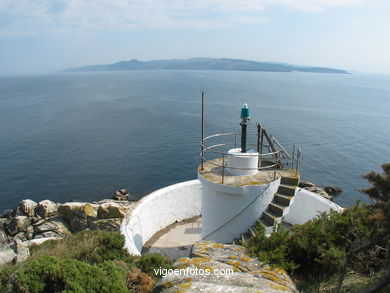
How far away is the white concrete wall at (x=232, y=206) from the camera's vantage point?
8.90 m

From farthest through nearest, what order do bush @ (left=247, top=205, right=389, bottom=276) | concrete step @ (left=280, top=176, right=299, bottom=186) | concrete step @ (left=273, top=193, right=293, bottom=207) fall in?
concrete step @ (left=280, top=176, right=299, bottom=186)
concrete step @ (left=273, top=193, right=293, bottom=207)
bush @ (left=247, top=205, right=389, bottom=276)

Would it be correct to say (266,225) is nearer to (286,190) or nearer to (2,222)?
(286,190)

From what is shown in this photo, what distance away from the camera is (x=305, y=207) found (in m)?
12.3

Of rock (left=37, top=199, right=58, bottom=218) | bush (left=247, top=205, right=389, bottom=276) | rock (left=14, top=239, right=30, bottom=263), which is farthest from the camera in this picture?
rock (left=37, top=199, right=58, bottom=218)

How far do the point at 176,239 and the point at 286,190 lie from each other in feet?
17.3

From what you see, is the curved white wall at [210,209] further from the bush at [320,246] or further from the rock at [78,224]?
the rock at [78,224]

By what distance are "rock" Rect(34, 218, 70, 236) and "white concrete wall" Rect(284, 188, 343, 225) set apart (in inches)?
618

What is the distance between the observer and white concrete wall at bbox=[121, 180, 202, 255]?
1102 cm

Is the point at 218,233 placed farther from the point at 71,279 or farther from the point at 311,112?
the point at 311,112

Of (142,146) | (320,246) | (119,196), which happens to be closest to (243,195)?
(320,246)

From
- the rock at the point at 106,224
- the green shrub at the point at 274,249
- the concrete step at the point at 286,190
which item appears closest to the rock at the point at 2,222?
the rock at the point at 106,224

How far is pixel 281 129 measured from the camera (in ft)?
157

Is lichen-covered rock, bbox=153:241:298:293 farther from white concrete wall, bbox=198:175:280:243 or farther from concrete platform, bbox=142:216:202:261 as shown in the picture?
concrete platform, bbox=142:216:202:261

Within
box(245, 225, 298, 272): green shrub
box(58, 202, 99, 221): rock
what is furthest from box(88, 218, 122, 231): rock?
box(245, 225, 298, 272): green shrub
